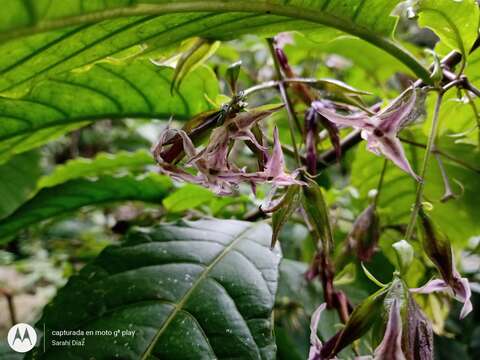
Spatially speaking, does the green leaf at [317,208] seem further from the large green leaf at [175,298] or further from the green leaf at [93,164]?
the green leaf at [93,164]

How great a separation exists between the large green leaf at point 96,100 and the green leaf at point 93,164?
27 centimetres

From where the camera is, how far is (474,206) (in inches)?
39.0

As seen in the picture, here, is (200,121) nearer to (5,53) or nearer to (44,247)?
(5,53)

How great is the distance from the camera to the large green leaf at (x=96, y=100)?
0.78m

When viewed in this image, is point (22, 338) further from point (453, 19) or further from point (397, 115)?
point (453, 19)

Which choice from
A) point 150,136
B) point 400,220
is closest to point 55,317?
point 400,220

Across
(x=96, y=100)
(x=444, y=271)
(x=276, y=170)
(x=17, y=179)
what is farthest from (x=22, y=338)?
(x=17, y=179)

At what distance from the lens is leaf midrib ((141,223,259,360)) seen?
23.2 inches

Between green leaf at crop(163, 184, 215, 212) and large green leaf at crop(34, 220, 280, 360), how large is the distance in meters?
0.20

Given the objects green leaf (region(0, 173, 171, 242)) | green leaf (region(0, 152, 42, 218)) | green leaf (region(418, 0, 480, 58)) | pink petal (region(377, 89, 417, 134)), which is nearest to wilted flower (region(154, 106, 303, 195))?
pink petal (region(377, 89, 417, 134))

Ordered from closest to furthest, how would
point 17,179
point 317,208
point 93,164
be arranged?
point 317,208
point 93,164
point 17,179

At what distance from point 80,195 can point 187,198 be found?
208 millimetres

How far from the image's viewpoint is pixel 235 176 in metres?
0.54

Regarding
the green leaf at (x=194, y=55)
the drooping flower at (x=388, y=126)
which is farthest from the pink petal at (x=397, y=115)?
the green leaf at (x=194, y=55)
